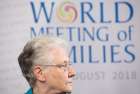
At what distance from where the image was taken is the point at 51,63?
5.83ft

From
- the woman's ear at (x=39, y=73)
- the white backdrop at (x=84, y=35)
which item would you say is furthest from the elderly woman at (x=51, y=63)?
the white backdrop at (x=84, y=35)

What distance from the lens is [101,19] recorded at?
9.08 feet

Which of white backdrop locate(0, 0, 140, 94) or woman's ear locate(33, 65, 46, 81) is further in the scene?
white backdrop locate(0, 0, 140, 94)

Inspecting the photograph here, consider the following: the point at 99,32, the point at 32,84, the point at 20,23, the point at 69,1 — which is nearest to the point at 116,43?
the point at 99,32

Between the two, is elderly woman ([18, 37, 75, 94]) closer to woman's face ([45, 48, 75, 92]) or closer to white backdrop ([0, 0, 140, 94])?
woman's face ([45, 48, 75, 92])

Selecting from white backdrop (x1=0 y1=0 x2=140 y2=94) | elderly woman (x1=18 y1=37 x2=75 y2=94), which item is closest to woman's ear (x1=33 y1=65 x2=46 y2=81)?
elderly woman (x1=18 y1=37 x2=75 y2=94)

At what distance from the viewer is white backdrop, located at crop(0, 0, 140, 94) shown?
2.76 meters

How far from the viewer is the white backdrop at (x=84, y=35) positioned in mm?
2760

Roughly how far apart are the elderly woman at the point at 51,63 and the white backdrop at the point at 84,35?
0.97m

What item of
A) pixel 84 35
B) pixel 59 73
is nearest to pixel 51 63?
pixel 59 73

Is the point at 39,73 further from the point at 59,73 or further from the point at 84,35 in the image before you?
the point at 84,35

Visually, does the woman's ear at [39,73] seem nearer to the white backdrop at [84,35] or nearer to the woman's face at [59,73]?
the woman's face at [59,73]

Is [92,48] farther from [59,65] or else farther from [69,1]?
[59,65]

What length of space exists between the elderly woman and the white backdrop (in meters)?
0.97
